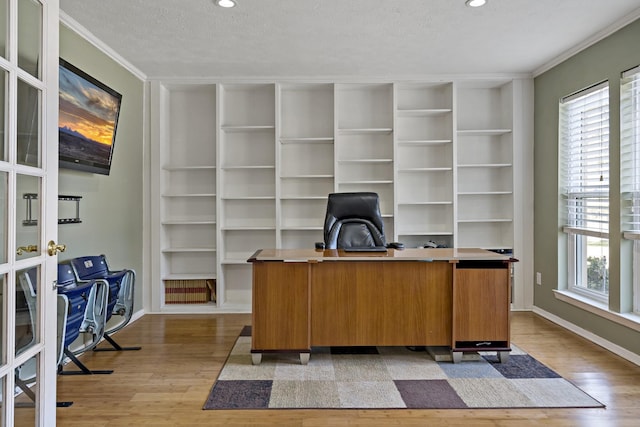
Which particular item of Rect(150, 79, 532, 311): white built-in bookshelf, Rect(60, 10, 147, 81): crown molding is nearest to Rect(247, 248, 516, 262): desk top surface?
Rect(150, 79, 532, 311): white built-in bookshelf

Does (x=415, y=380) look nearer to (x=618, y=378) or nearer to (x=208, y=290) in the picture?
(x=618, y=378)

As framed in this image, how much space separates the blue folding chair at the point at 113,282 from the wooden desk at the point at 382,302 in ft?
3.42

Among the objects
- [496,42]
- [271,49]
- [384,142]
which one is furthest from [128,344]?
[496,42]

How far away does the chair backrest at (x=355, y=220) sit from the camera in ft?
12.0

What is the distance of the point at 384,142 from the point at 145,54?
2.59 meters

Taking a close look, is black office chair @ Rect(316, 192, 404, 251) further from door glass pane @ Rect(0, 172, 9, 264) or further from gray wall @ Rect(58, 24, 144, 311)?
door glass pane @ Rect(0, 172, 9, 264)

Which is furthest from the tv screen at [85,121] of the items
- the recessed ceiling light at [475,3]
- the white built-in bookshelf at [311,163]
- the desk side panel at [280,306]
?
the recessed ceiling light at [475,3]

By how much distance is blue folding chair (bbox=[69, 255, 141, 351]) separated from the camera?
305 centimetres

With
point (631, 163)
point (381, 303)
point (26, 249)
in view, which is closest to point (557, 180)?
point (631, 163)

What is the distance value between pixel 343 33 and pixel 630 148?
7.71 feet

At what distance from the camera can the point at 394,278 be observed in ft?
9.86

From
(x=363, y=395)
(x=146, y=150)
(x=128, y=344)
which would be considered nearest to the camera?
(x=363, y=395)

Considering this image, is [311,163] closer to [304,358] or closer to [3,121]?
[304,358]

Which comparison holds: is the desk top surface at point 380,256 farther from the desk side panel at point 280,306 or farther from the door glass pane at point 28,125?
the door glass pane at point 28,125
